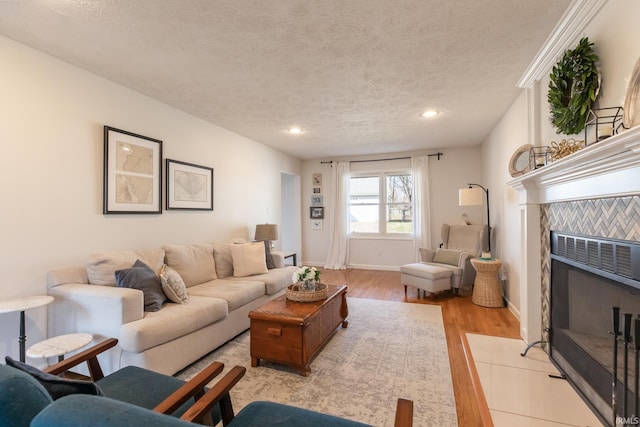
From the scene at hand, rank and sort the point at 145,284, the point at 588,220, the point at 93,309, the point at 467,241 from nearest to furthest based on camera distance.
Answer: the point at 588,220, the point at 93,309, the point at 145,284, the point at 467,241

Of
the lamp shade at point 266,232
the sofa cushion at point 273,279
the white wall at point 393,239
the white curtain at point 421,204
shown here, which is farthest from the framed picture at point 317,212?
the sofa cushion at point 273,279

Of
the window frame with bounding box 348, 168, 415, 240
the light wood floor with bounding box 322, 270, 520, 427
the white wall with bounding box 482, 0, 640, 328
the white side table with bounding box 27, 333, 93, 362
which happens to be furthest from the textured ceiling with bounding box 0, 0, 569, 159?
the window frame with bounding box 348, 168, 415, 240

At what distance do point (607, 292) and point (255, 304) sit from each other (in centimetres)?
281

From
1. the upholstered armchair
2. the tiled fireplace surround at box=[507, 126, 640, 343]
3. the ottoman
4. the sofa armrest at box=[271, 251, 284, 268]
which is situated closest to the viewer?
the tiled fireplace surround at box=[507, 126, 640, 343]

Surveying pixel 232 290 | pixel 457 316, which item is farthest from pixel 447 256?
pixel 232 290

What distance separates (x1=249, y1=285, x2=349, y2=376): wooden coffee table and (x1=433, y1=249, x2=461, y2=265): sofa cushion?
8.76ft

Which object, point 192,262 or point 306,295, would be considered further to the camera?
point 192,262

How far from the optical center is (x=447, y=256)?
4.53 meters

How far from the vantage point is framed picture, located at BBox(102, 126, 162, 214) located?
274 cm

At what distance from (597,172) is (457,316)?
2.42 metres

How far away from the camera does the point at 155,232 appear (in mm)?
3232

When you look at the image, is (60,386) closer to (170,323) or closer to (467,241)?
(170,323)

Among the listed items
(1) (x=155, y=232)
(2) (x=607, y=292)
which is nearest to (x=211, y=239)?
(1) (x=155, y=232)

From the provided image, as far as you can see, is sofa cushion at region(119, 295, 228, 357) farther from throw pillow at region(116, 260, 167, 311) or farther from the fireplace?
the fireplace
